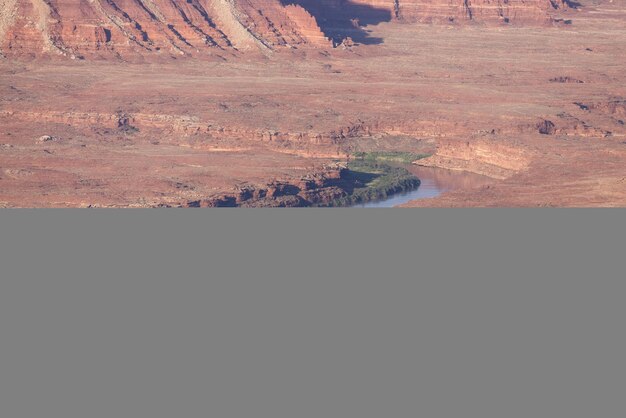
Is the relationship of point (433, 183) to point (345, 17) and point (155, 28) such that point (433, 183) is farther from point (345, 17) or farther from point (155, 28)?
point (345, 17)

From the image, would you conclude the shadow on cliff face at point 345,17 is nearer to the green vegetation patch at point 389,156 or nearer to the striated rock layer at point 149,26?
the striated rock layer at point 149,26

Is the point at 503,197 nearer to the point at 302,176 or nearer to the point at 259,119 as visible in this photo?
the point at 302,176

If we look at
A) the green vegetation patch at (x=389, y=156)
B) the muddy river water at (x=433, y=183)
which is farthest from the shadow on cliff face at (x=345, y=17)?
the muddy river water at (x=433, y=183)

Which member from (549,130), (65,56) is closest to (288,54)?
(65,56)

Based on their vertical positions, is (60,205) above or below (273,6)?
below

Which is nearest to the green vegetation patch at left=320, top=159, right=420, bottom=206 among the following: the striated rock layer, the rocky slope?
the rocky slope

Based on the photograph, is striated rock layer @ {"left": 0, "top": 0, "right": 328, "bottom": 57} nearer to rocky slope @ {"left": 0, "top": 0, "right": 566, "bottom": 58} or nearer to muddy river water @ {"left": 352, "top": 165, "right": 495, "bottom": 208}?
rocky slope @ {"left": 0, "top": 0, "right": 566, "bottom": 58}

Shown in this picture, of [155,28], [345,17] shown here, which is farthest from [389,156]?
[345,17]
